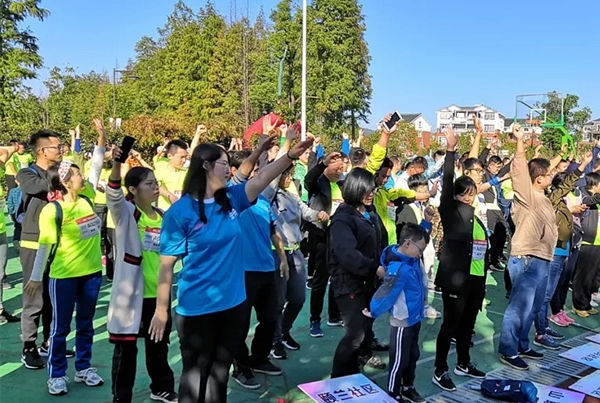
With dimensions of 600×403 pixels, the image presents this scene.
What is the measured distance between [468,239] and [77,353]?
345 cm

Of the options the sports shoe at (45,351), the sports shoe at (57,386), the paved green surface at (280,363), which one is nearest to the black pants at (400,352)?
the paved green surface at (280,363)

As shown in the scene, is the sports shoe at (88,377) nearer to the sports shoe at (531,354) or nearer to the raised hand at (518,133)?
the sports shoe at (531,354)

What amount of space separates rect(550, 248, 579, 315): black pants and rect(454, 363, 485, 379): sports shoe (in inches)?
93.3

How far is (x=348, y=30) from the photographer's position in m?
35.3

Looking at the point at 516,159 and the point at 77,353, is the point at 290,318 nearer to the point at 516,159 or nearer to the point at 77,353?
the point at 77,353

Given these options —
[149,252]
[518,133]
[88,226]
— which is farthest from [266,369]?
[518,133]

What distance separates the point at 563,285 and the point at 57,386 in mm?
5931

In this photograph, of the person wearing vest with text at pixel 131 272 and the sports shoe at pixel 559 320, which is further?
the sports shoe at pixel 559 320

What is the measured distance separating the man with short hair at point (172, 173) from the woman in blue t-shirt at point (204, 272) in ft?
11.3

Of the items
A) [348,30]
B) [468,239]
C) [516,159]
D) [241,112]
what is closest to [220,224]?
[468,239]

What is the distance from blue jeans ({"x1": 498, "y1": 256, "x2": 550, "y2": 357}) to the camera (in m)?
5.16

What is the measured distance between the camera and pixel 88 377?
173 inches

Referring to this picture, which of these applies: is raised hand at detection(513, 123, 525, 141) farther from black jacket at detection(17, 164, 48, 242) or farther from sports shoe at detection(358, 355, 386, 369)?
black jacket at detection(17, 164, 48, 242)

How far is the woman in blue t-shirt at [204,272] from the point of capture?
311cm
